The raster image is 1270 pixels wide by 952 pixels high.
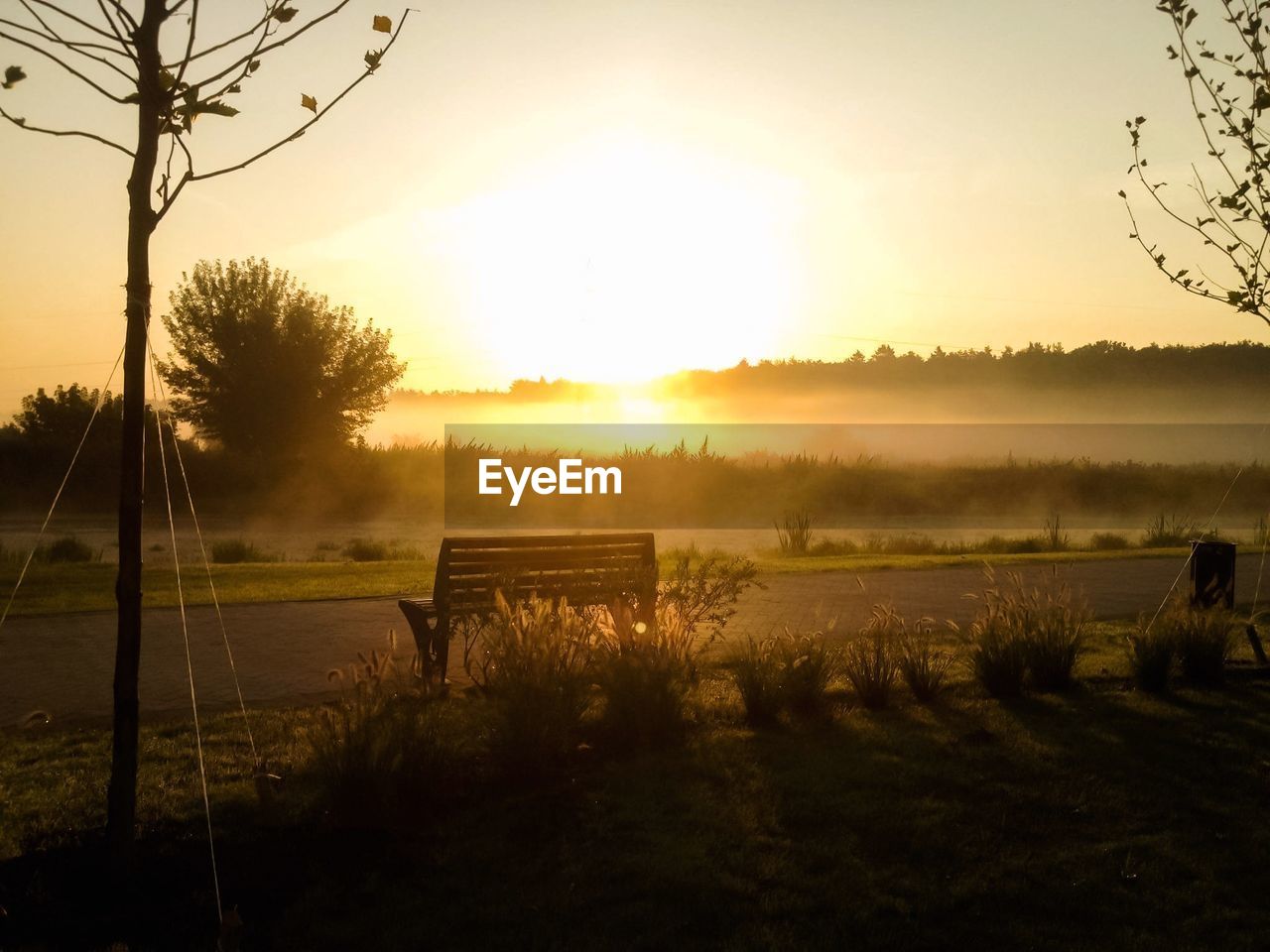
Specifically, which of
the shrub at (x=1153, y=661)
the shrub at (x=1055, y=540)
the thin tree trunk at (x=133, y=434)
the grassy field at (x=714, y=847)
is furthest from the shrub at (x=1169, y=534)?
the thin tree trunk at (x=133, y=434)

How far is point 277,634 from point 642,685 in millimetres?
5725

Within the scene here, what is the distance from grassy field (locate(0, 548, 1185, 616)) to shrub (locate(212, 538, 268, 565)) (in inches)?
154

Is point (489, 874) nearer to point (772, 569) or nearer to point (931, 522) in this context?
point (772, 569)

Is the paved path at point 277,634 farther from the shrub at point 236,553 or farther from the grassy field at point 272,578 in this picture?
the shrub at point 236,553

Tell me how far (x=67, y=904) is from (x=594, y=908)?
2.13 meters

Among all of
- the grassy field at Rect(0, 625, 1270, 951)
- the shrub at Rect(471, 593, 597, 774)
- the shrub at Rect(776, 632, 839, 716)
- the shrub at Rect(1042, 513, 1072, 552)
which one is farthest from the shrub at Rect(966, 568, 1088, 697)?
the shrub at Rect(1042, 513, 1072, 552)

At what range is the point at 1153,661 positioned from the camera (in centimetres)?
875

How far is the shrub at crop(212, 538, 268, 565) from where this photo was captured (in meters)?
24.2

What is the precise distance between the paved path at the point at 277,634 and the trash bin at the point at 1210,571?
1489 mm

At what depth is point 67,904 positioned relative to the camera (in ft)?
14.8

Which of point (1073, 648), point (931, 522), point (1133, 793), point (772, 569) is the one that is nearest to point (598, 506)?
point (931, 522)

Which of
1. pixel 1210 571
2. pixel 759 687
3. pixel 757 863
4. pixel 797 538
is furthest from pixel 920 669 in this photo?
pixel 797 538

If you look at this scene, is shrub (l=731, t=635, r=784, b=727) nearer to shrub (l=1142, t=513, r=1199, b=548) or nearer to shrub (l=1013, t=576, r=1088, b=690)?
shrub (l=1013, t=576, r=1088, b=690)

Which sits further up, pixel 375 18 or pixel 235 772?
pixel 375 18
